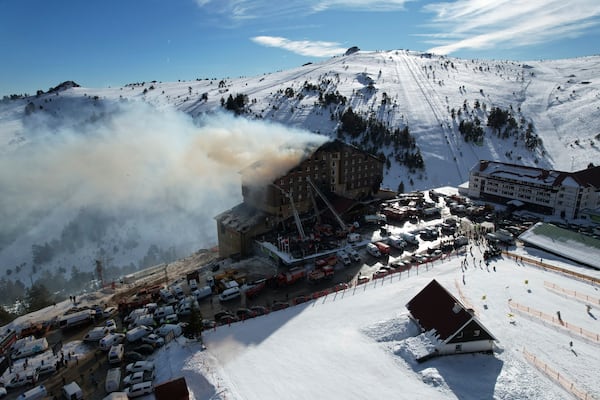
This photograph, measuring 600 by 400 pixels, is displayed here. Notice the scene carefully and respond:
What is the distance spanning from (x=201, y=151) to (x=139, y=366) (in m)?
50.8

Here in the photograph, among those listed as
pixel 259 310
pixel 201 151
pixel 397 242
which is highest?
pixel 201 151

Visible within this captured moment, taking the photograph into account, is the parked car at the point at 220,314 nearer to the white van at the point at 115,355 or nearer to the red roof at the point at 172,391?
the white van at the point at 115,355

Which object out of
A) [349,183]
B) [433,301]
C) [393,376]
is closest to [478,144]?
[349,183]

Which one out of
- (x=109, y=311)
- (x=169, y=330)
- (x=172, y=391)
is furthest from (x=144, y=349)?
(x=109, y=311)

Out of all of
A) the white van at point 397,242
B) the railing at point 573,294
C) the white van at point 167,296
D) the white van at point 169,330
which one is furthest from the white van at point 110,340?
the railing at point 573,294

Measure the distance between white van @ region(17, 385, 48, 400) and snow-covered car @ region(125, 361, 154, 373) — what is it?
4842 millimetres

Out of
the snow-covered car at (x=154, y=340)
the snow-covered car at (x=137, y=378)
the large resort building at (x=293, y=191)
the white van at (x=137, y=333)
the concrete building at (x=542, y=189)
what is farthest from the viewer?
the concrete building at (x=542, y=189)

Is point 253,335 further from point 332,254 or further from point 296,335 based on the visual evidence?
point 332,254

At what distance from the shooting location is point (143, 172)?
334 feet

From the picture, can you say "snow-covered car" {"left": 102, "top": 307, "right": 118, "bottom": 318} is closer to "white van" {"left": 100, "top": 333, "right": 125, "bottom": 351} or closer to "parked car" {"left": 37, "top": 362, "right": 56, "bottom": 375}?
"white van" {"left": 100, "top": 333, "right": 125, "bottom": 351}

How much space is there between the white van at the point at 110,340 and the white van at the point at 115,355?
1.16 m

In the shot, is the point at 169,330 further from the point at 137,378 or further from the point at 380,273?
the point at 380,273

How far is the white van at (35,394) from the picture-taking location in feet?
74.8

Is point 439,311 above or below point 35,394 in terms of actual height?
above
